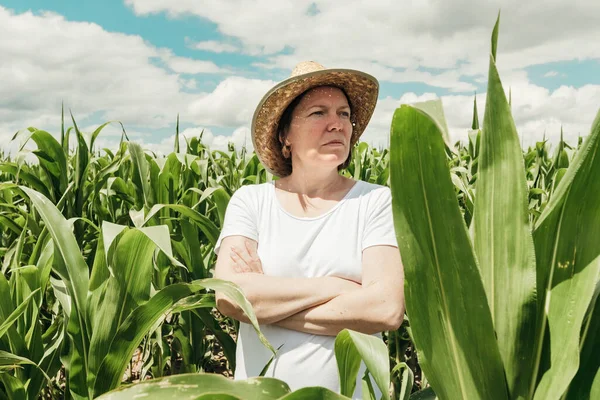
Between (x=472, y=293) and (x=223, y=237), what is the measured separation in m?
1.03

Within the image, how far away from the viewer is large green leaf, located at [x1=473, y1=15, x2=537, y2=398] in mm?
429

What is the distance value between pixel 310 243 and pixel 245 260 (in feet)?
0.59

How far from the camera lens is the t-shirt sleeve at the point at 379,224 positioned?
1295 millimetres

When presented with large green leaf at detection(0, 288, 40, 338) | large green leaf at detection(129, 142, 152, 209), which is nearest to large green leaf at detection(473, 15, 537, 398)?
large green leaf at detection(0, 288, 40, 338)

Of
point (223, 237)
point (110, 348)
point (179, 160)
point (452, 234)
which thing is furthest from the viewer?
point (179, 160)

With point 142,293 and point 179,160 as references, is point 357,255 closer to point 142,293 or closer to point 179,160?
point 142,293

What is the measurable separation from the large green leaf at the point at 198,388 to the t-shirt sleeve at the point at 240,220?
2.91 feet

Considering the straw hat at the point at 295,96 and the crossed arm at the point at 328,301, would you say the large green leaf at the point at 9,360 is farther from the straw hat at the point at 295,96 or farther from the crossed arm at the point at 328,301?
the straw hat at the point at 295,96

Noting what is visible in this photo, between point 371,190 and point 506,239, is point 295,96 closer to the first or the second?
point 371,190

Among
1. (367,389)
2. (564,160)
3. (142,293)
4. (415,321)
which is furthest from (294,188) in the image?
(564,160)

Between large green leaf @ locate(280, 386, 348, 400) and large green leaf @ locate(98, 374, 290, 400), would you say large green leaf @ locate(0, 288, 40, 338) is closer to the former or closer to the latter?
large green leaf @ locate(98, 374, 290, 400)

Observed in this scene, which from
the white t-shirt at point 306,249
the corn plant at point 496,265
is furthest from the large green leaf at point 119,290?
the corn plant at point 496,265

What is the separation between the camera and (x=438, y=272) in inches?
17.7

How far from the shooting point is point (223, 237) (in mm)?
1403
